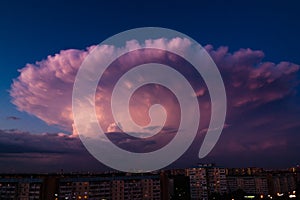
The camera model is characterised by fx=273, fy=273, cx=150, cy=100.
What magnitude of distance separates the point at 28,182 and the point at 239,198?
17.0 m

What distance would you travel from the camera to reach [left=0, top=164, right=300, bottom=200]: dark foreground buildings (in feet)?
57.9

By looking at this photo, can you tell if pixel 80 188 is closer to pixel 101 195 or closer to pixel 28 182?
pixel 101 195

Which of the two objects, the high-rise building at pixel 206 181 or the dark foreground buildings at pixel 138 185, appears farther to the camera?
the high-rise building at pixel 206 181

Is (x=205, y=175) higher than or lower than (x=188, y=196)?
higher

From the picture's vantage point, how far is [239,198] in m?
23.7

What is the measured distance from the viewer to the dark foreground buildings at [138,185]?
17.6 m

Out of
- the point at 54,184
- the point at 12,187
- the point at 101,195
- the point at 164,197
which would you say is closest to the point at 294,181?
the point at 164,197

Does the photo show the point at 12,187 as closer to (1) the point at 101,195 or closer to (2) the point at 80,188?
Answer: (2) the point at 80,188

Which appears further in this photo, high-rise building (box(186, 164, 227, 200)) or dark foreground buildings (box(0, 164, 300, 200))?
high-rise building (box(186, 164, 227, 200))

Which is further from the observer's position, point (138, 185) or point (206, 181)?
point (206, 181)

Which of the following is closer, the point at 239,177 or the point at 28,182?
the point at 28,182

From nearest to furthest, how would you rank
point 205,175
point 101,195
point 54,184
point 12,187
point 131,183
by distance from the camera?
point 12,187, point 54,184, point 101,195, point 131,183, point 205,175

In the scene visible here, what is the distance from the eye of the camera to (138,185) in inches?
854

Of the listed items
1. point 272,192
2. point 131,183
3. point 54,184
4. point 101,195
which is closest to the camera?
point 54,184
